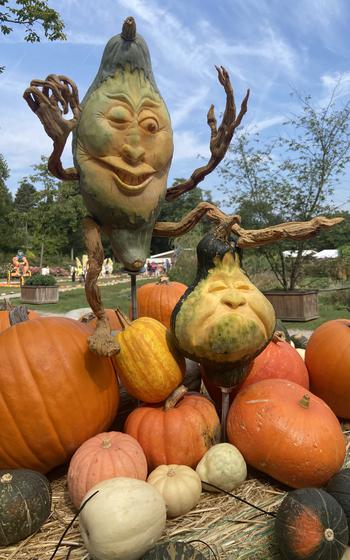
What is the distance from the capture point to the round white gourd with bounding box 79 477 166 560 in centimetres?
155

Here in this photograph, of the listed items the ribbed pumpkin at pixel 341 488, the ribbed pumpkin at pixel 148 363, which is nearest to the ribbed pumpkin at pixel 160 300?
the ribbed pumpkin at pixel 148 363

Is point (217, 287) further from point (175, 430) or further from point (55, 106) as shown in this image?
point (55, 106)

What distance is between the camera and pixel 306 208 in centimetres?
1220

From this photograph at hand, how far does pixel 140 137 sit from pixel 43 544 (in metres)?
1.93

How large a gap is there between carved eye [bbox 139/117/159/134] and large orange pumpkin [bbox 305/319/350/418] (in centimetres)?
166

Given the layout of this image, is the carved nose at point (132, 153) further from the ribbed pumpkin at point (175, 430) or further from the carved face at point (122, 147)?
the ribbed pumpkin at point (175, 430)

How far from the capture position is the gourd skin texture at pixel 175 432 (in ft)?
7.15

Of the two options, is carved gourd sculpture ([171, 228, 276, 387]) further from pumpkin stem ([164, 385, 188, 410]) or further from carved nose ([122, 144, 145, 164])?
carved nose ([122, 144, 145, 164])

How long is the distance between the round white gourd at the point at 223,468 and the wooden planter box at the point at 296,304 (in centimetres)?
809

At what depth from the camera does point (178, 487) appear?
6.23 feet

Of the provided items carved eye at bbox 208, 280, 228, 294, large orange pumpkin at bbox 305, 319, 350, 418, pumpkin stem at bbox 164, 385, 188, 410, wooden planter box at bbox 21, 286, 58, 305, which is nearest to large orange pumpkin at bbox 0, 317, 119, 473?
pumpkin stem at bbox 164, 385, 188, 410

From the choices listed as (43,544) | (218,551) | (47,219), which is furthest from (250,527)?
(47,219)

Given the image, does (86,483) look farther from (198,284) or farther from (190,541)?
(198,284)

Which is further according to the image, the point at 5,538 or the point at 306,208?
the point at 306,208
